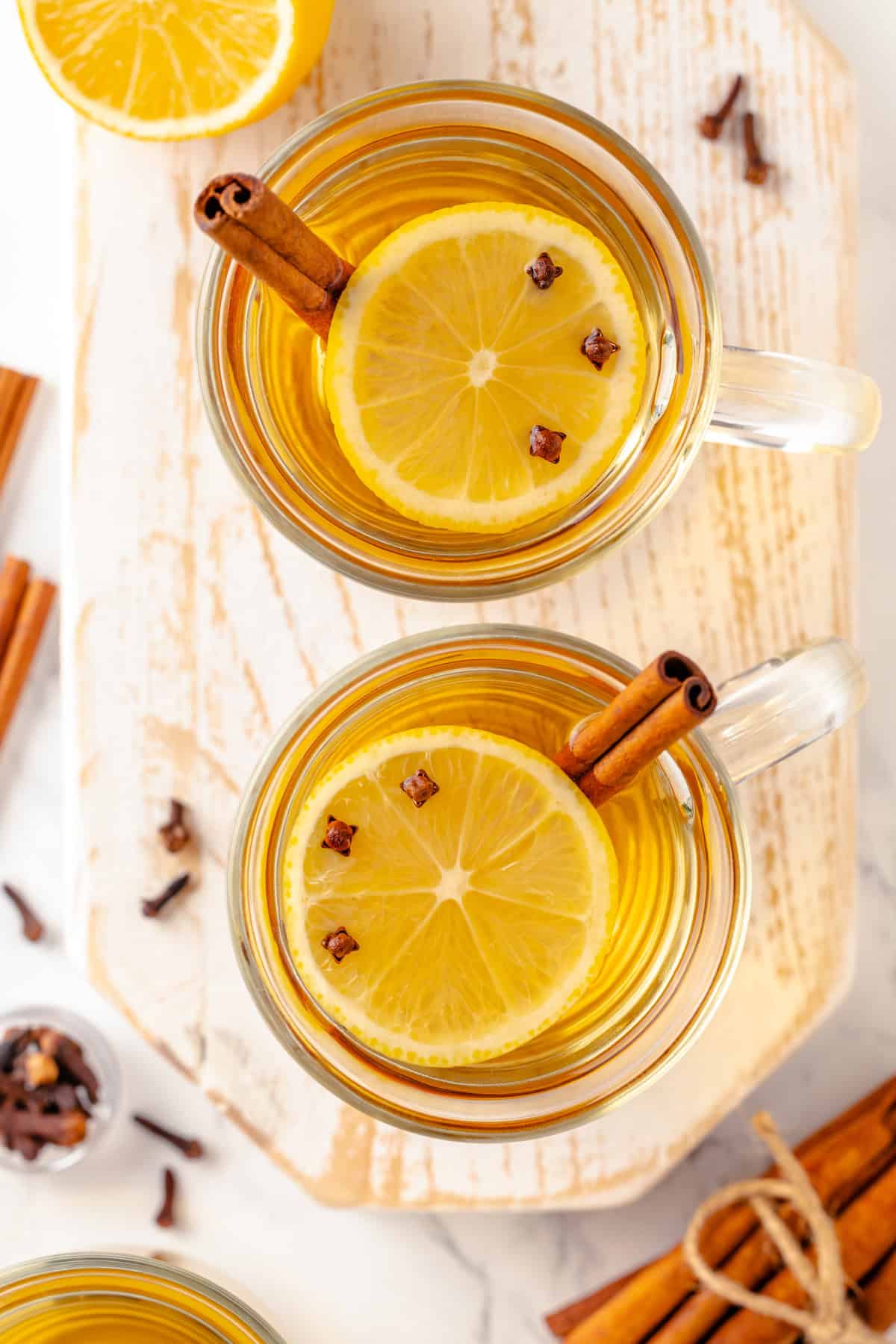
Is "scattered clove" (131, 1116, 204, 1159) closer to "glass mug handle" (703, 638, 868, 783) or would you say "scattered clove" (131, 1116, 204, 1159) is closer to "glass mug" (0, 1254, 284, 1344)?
"glass mug" (0, 1254, 284, 1344)

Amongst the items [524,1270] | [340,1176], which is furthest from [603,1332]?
[340,1176]

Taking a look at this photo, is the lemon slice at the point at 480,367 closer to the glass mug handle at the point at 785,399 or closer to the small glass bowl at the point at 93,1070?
the glass mug handle at the point at 785,399

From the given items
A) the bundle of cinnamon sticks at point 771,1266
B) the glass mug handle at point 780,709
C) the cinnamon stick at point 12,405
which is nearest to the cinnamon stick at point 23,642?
the cinnamon stick at point 12,405

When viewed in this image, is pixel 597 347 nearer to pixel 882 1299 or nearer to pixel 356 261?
pixel 356 261

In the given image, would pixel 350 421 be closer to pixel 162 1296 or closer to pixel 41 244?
pixel 41 244

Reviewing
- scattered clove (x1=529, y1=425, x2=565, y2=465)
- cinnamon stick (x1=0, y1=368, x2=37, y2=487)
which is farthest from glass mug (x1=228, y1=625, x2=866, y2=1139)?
cinnamon stick (x1=0, y1=368, x2=37, y2=487)
